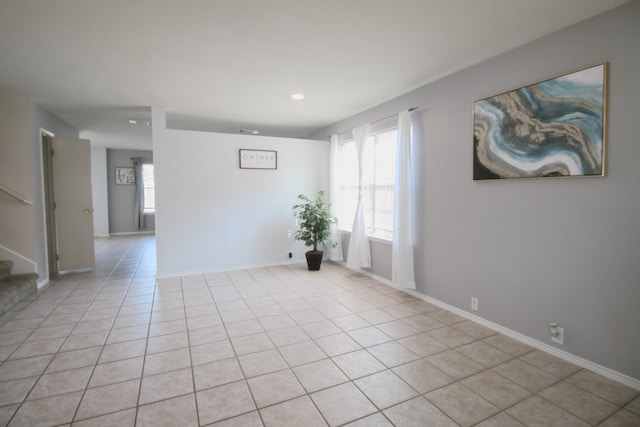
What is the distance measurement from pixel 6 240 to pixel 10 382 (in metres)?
2.83

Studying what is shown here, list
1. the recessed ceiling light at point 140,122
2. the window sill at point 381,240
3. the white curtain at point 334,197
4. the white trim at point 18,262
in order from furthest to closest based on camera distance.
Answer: the white curtain at point 334,197, the recessed ceiling light at point 140,122, the window sill at point 381,240, the white trim at point 18,262

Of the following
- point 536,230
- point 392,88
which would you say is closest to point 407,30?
point 392,88

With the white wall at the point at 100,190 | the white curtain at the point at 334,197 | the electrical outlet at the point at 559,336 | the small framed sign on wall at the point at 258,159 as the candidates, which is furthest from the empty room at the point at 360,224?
the white wall at the point at 100,190

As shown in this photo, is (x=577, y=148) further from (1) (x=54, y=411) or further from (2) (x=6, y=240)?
(2) (x=6, y=240)

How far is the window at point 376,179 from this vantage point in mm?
A: 4461

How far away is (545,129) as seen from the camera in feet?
8.22

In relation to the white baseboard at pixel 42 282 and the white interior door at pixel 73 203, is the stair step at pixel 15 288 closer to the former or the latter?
the white baseboard at pixel 42 282

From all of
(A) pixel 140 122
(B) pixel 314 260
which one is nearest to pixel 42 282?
(A) pixel 140 122

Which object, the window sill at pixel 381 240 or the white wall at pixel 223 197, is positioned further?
the white wall at pixel 223 197

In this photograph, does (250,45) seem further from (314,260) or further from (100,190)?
(100,190)

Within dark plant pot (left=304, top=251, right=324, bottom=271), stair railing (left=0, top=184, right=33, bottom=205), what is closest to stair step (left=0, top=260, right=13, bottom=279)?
stair railing (left=0, top=184, right=33, bottom=205)

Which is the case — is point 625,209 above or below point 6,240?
above

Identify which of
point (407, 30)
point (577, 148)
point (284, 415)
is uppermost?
point (407, 30)

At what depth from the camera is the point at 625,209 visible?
83.4 inches
